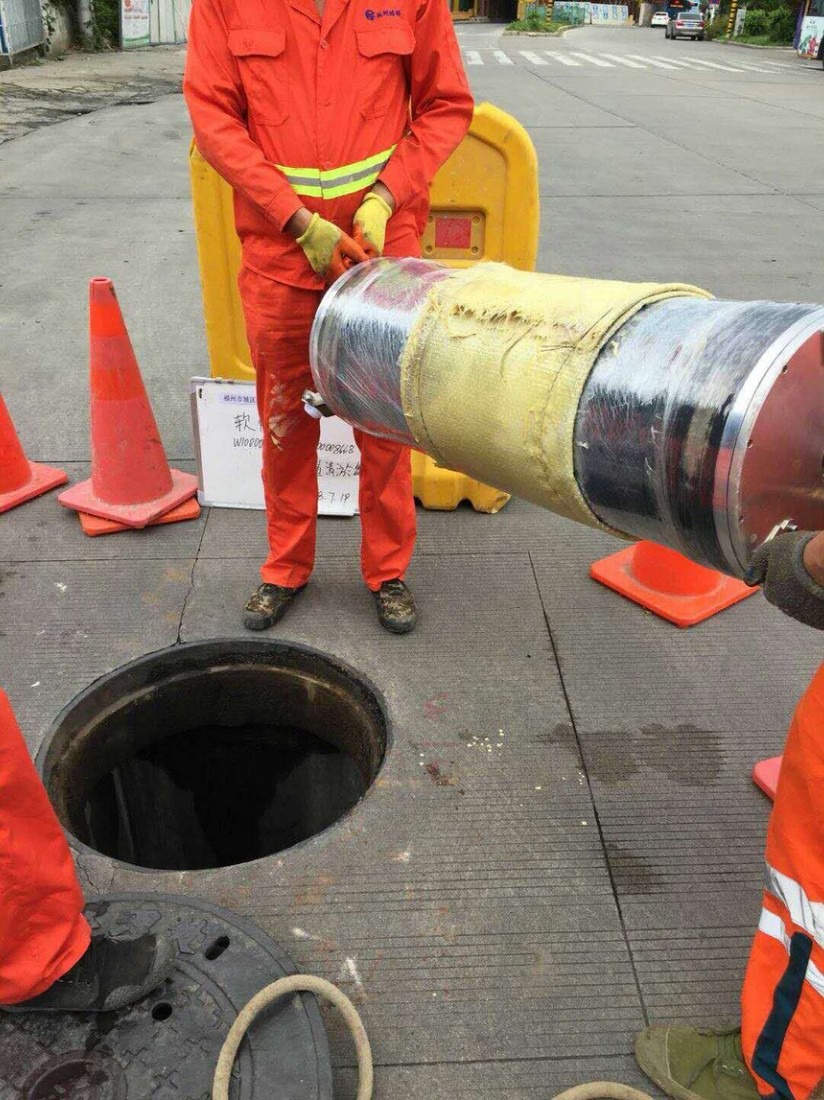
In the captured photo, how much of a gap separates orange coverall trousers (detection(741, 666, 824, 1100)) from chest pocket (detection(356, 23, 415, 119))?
77.4 inches

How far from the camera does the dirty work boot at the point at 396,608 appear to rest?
300 centimetres

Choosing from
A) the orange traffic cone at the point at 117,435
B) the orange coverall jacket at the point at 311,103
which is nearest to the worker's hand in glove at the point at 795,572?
the orange coverall jacket at the point at 311,103

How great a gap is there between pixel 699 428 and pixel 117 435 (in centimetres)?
278

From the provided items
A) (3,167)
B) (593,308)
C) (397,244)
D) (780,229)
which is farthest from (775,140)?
(593,308)

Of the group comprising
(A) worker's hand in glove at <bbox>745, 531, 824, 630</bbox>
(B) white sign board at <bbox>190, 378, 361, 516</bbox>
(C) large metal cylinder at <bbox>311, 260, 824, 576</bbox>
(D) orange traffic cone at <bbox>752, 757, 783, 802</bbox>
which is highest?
(C) large metal cylinder at <bbox>311, 260, 824, 576</bbox>

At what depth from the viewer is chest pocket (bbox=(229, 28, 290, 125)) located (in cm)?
232

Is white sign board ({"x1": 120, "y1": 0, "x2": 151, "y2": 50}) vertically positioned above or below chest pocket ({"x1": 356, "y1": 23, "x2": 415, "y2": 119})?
above

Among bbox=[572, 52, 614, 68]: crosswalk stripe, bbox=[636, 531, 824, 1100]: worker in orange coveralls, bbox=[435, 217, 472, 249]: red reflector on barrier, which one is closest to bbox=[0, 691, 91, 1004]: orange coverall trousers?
bbox=[636, 531, 824, 1100]: worker in orange coveralls

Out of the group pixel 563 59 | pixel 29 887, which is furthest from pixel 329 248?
pixel 563 59

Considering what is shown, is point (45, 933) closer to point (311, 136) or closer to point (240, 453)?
point (311, 136)

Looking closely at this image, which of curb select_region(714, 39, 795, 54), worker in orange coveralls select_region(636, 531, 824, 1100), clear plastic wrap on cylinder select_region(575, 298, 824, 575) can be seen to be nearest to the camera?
clear plastic wrap on cylinder select_region(575, 298, 824, 575)

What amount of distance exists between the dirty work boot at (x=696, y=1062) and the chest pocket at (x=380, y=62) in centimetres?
246

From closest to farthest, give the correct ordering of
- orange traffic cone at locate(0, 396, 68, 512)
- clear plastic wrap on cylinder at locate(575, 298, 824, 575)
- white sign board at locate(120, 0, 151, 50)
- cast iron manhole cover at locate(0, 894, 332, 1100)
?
clear plastic wrap on cylinder at locate(575, 298, 824, 575) < cast iron manhole cover at locate(0, 894, 332, 1100) < orange traffic cone at locate(0, 396, 68, 512) < white sign board at locate(120, 0, 151, 50)

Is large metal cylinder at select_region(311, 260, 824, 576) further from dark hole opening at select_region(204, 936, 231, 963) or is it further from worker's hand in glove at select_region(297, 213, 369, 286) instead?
dark hole opening at select_region(204, 936, 231, 963)
